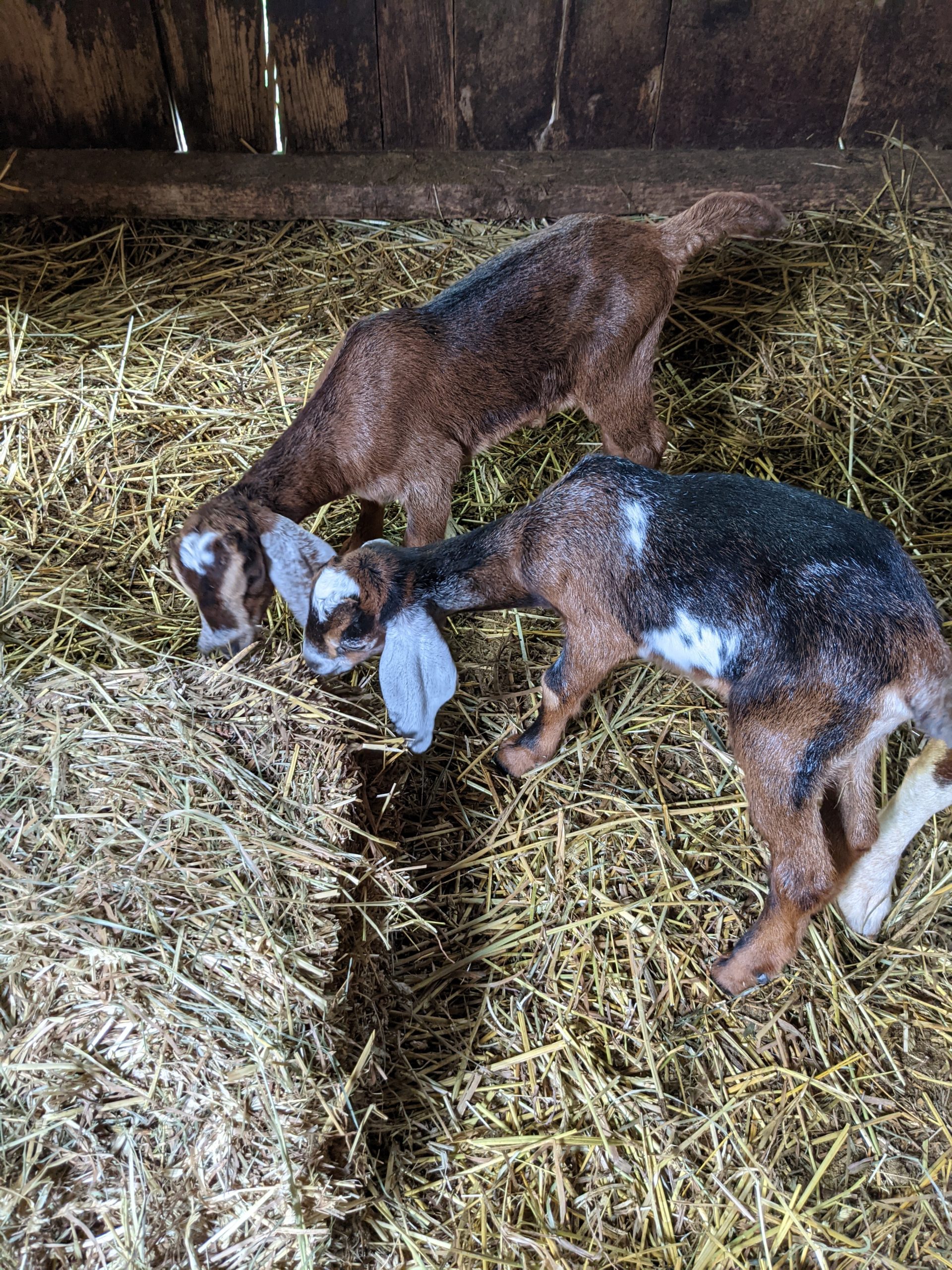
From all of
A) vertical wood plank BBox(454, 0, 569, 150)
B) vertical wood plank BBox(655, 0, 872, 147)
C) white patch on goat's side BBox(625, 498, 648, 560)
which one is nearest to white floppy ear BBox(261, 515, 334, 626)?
white patch on goat's side BBox(625, 498, 648, 560)

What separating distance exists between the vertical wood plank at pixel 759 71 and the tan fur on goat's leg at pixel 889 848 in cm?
341

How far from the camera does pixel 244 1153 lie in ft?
6.43

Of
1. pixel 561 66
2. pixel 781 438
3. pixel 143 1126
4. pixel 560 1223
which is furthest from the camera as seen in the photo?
pixel 561 66

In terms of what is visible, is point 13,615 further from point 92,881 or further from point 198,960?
point 198,960

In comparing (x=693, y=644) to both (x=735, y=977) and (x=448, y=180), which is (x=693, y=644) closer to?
(x=735, y=977)

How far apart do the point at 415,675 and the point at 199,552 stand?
0.87 m

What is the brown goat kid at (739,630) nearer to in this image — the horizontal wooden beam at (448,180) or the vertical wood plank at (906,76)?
the horizontal wooden beam at (448,180)

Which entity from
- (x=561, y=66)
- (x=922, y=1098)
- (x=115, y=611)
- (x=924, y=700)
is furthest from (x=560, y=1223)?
(x=561, y=66)

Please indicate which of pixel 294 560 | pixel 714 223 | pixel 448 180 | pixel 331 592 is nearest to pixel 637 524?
pixel 331 592

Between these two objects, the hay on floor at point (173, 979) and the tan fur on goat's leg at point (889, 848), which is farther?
the tan fur on goat's leg at point (889, 848)

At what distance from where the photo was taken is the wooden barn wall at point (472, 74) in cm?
428

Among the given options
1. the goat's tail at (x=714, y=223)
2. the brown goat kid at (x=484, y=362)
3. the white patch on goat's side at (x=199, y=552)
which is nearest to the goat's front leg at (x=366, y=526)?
the brown goat kid at (x=484, y=362)

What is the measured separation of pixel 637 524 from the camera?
2867 mm

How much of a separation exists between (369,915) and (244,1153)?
68 centimetres
